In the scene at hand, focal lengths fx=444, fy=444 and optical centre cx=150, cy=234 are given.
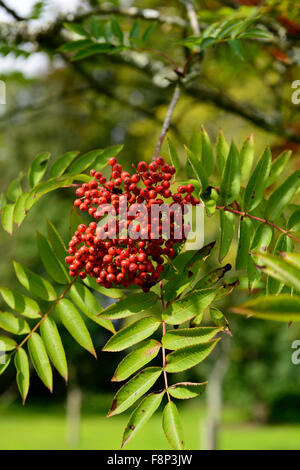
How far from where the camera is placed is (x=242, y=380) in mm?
26453

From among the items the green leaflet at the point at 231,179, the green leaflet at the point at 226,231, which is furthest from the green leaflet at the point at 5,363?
the green leaflet at the point at 231,179

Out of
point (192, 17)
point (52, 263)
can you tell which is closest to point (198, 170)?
point (52, 263)

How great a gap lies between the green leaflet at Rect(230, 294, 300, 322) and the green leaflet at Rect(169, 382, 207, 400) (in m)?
0.46

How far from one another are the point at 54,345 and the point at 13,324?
172 mm

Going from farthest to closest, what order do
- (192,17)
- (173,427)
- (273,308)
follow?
(192,17)
(173,427)
(273,308)

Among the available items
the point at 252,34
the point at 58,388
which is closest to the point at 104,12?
the point at 252,34

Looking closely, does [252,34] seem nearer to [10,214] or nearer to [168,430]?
[10,214]

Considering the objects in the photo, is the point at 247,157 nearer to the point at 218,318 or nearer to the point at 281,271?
the point at 218,318

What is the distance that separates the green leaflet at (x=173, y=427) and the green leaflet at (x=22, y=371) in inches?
18.3

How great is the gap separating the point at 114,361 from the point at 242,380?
25.9ft

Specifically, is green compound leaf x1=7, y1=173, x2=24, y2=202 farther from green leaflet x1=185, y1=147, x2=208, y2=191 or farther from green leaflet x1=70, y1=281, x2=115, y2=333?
green leaflet x1=185, y1=147, x2=208, y2=191

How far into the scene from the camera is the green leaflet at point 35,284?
1.51 metres

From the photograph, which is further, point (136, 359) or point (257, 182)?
point (257, 182)

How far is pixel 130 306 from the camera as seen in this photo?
1.34m
